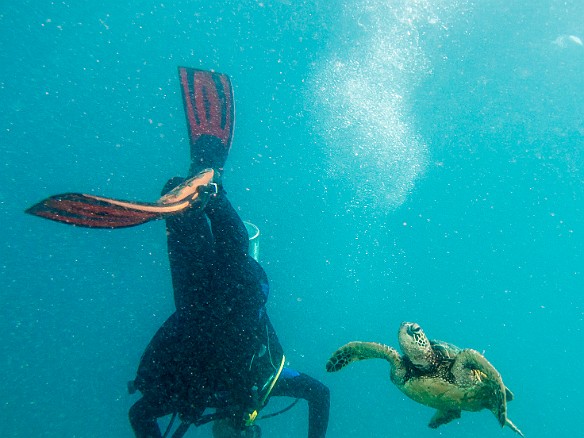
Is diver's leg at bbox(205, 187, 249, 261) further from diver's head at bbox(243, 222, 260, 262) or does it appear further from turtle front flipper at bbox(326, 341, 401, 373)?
diver's head at bbox(243, 222, 260, 262)

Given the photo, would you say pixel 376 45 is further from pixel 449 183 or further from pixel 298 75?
pixel 449 183

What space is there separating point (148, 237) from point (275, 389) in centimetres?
3695

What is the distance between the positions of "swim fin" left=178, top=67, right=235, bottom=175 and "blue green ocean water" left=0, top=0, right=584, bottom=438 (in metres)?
23.5

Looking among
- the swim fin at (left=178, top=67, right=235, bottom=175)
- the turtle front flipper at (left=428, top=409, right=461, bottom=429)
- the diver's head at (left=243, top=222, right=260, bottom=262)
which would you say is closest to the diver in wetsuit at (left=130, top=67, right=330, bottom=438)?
the swim fin at (left=178, top=67, right=235, bottom=175)

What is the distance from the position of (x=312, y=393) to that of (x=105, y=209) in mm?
2667

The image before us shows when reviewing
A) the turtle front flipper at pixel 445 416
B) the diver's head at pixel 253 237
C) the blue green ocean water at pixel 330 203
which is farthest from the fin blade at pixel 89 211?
the blue green ocean water at pixel 330 203

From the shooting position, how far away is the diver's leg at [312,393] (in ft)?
11.2

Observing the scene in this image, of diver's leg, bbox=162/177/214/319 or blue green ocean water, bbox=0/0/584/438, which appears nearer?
diver's leg, bbox=162/177/214/319

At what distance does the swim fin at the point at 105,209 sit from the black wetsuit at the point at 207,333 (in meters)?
0.28

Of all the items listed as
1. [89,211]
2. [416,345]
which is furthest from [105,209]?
[416,345]

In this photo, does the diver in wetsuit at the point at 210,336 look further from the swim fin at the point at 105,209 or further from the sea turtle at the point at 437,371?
the sea turtle at the point at 437,371

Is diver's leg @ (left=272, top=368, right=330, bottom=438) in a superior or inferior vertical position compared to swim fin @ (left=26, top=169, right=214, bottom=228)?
inferior

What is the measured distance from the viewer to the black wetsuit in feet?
8.97

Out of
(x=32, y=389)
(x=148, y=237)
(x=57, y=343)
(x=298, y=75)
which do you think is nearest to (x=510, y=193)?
(x=298, y=75)
